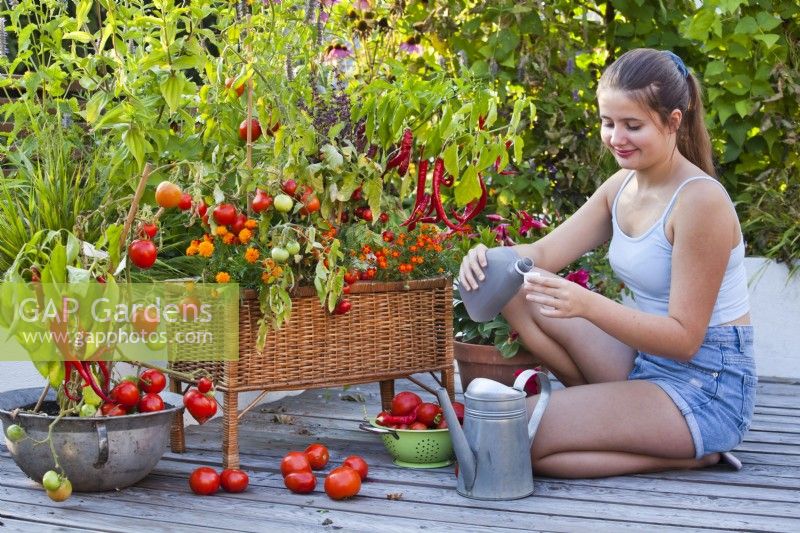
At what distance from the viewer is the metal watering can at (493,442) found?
2150mm

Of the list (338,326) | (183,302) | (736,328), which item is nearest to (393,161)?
(338,326)

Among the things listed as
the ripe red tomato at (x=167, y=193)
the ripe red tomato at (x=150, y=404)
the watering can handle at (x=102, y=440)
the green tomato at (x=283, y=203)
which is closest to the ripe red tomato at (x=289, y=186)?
the green tomato at (x=283, y=203)

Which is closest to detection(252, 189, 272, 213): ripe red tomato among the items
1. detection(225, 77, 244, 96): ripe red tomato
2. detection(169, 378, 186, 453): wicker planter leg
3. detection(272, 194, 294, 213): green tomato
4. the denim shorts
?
detection(272, 194, 294, 213): green tomato

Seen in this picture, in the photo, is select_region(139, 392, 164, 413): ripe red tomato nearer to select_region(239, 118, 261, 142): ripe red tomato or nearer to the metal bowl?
the metal bowl

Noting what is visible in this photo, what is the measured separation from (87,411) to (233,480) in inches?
13.0

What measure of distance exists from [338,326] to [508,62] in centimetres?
161

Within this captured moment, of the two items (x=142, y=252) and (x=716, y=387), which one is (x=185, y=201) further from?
(x=716, y=387)

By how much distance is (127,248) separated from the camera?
214 cm

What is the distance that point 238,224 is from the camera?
2240 mm

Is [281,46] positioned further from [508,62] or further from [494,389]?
[508,62]

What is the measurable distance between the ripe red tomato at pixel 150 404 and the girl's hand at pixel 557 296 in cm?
80

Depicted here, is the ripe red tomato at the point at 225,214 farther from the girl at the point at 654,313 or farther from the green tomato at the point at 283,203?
the girl at the point at 654,313

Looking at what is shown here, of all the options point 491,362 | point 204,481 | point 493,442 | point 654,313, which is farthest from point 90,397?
point 654,313

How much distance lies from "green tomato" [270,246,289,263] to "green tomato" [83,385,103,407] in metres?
0.46
